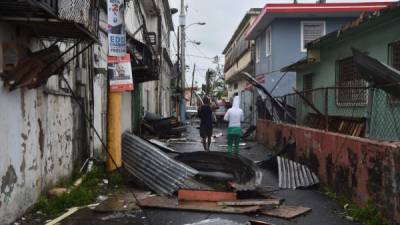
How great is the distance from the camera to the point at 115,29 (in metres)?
9.55

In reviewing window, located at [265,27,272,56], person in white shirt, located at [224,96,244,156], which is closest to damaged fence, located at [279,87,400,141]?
person in white shirt, located at [224,96,244,156]

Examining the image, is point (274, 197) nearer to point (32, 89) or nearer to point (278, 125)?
point (32, 89)

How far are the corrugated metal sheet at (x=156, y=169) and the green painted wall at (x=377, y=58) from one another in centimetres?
451

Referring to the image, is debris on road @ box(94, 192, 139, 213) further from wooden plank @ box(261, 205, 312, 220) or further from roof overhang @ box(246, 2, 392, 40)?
roof overhang @ box(246, 2, 392, 40)

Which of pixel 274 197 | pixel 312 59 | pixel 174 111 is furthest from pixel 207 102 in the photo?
pixel 174 111

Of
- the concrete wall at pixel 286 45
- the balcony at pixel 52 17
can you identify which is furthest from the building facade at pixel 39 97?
the concrete wall at pixel 286 45

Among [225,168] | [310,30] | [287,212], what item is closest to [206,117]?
[225,168]

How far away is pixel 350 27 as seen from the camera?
12570mm

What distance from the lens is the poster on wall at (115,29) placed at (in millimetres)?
9523

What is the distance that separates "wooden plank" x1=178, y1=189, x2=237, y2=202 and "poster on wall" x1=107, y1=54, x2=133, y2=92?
2.88 metres

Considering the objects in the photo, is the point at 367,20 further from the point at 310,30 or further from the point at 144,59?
the point at 310,30

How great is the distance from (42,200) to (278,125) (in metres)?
9.99

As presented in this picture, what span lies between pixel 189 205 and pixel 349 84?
820cm

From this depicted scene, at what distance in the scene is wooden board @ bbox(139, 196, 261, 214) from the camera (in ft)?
24.1
